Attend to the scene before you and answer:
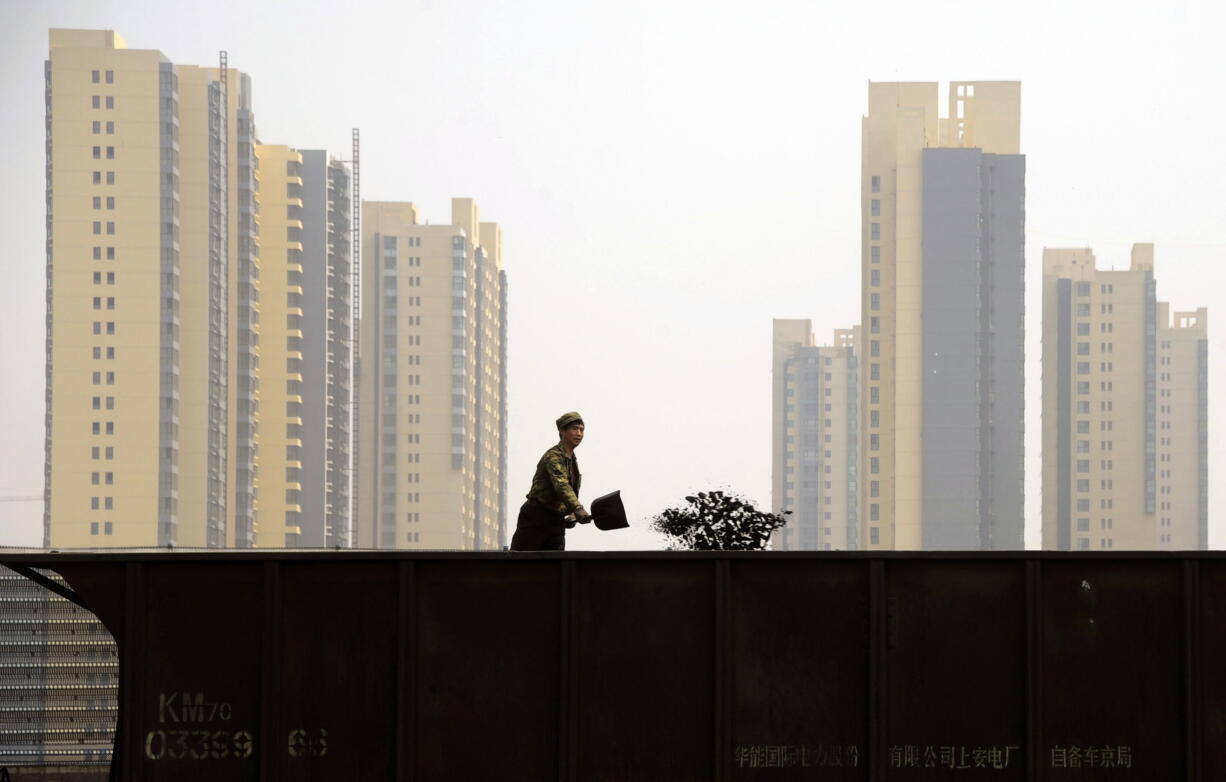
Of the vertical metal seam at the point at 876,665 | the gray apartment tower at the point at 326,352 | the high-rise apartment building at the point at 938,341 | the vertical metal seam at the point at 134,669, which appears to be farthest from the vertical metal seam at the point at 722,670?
the gray apartment tower at the point at 326,352

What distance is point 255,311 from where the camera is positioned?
5246 inches

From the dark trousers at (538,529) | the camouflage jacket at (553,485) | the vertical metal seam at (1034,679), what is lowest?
the vertical metal seam at (1034,679)

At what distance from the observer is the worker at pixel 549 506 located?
409 inches

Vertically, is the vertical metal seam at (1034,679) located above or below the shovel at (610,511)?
below

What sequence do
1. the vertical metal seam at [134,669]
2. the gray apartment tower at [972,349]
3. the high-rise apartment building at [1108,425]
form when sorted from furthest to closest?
1. the high-rise apartment building at [1108,425]
2. the gray apartment tower at [972,349]
3. the vertical metal seam at [134,669]

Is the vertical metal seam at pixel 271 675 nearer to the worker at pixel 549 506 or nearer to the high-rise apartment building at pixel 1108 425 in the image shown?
the worker at pixel 549 506

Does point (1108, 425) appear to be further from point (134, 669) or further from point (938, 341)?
point (134, 669)

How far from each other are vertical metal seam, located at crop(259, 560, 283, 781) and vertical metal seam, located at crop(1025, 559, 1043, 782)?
15.5ft

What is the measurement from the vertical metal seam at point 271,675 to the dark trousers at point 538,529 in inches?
83.9

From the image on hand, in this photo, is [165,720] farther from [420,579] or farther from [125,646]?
[420,579]

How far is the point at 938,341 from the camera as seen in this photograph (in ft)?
448

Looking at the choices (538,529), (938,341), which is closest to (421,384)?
(938,341)

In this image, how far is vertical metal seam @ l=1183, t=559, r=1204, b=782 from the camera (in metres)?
8.82

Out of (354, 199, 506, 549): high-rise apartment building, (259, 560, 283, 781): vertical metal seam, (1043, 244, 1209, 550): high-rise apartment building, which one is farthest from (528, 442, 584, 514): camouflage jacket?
(1043, 244, 1209, 550): high-rise apartment building
